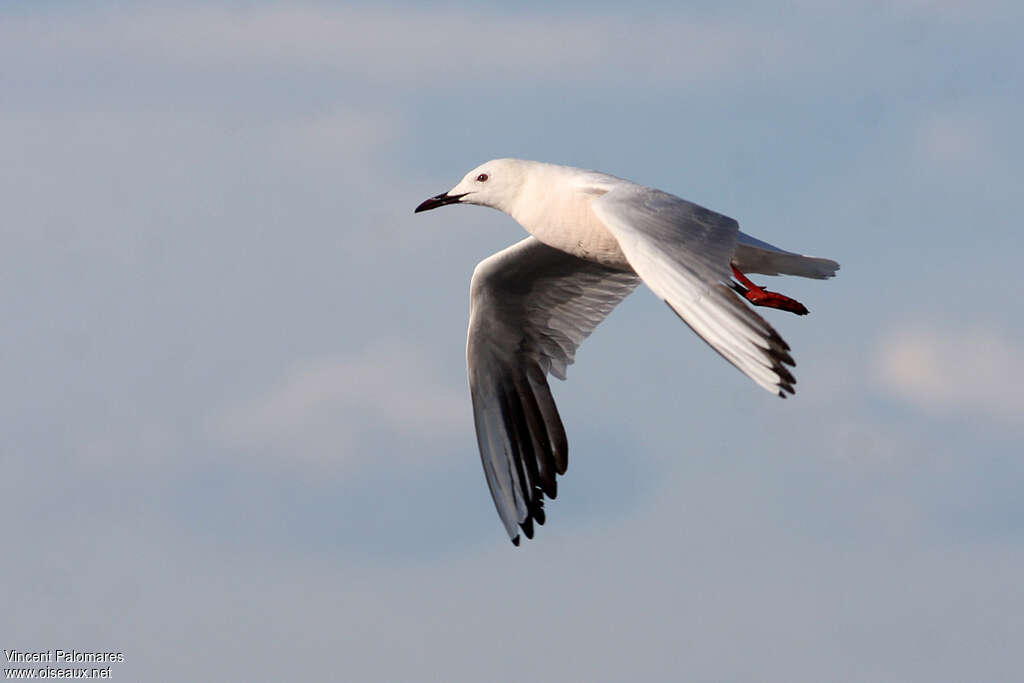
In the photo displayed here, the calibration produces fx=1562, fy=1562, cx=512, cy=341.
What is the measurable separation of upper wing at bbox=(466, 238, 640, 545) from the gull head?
1.51 m

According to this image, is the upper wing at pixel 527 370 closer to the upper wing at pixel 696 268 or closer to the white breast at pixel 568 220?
the white breast at pixel 568 220

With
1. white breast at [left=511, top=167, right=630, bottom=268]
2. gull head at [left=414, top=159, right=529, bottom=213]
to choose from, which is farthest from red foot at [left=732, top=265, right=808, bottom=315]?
gull head at [left=414, top=159, right=529, bottom=213]

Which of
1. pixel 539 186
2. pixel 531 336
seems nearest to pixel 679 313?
pixel 539 186

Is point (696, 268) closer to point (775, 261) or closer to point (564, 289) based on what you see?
point (775, 261)

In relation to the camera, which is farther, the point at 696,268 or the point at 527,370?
the point at 527,370

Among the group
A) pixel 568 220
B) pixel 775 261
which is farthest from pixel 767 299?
pixel 568 220

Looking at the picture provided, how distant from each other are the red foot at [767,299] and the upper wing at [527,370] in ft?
8.37

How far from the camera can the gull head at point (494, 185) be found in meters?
14.6

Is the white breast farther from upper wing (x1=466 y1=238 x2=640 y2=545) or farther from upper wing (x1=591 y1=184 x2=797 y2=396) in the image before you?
upper wing (x1=466 y1=238 x2=640 y2=545)

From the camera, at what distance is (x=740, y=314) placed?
10531mm

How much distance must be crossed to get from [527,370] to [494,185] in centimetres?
257

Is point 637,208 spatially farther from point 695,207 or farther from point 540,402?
point 540,402

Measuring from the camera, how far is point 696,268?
36.9ft

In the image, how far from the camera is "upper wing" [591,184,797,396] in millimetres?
10266
